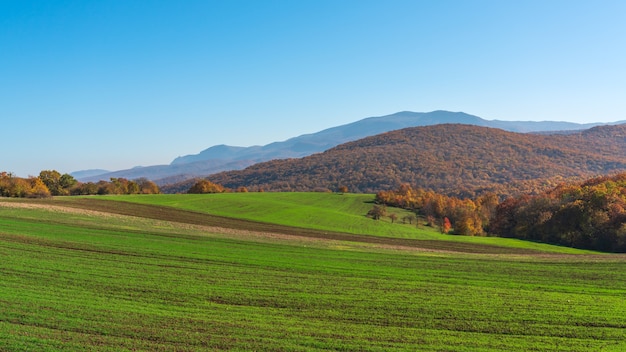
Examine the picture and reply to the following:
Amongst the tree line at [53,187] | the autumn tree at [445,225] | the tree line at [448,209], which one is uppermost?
the tree line at [53,187]

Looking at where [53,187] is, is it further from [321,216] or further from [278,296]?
[278,296]

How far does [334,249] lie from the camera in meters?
38.8

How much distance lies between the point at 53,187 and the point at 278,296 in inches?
3213

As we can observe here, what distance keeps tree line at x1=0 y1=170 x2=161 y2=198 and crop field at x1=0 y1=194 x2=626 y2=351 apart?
33.1 metres

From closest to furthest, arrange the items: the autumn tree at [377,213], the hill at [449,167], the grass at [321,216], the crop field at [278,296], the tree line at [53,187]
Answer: the crop field at [278,296] < the grass at [321,216] < the tree line at [53,187] < the autumn tree at [377,213] < the hill at [449,167]

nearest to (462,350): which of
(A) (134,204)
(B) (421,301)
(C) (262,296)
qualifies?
(B) (421,301)

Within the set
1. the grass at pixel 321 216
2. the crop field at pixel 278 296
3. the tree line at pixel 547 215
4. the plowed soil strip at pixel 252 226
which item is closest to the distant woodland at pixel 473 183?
the tree line at pixel 547 215

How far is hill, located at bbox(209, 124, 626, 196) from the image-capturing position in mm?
135875

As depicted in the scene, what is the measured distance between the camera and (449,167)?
491ft

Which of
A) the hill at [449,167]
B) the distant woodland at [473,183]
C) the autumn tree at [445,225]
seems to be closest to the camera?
the distant woodland at [473,183]

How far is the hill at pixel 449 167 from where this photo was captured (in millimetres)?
135875

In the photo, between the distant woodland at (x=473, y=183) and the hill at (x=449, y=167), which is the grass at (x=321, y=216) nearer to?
the distant woodland at (x=473, y=183)

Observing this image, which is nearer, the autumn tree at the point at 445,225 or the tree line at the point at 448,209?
the autumn tree at the point at 445,225

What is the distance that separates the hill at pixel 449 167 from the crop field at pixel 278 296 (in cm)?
9384
